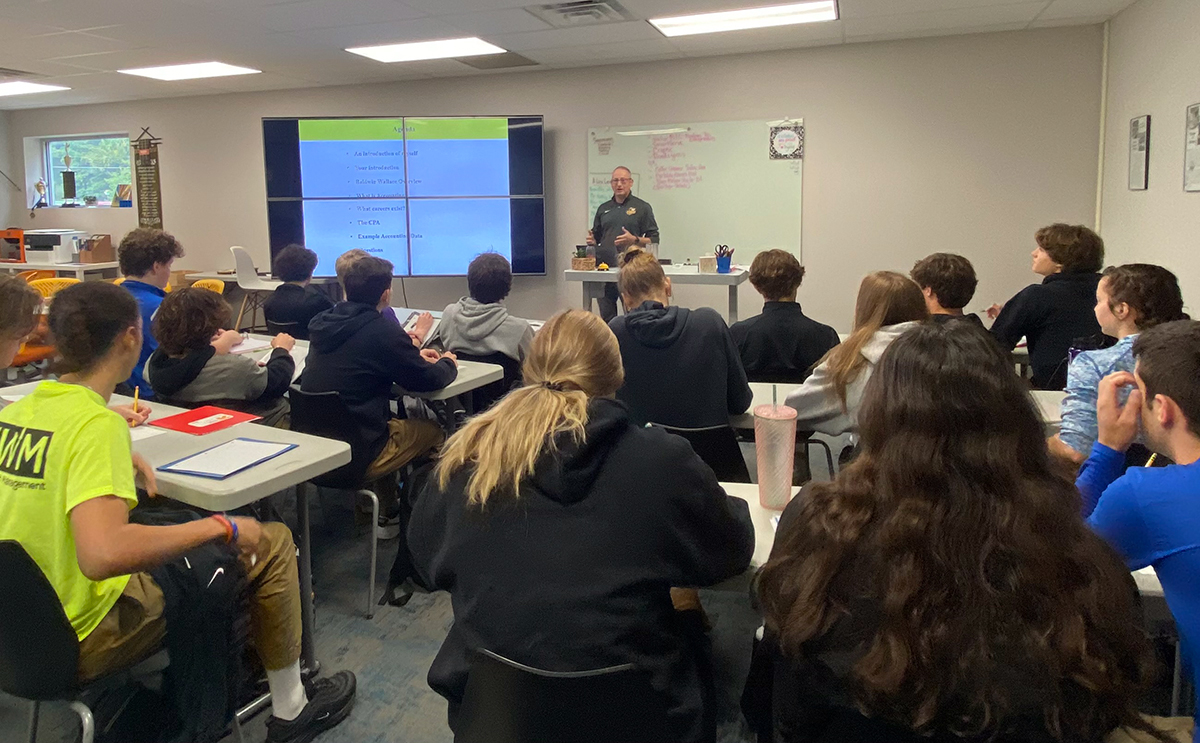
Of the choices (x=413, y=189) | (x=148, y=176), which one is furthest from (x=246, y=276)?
(x=148, y=176)

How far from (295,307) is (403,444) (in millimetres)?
1919

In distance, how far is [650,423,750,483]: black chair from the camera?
2.25 m

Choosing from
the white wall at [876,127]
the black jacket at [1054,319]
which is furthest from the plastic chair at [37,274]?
the black jacket at [1054,319]

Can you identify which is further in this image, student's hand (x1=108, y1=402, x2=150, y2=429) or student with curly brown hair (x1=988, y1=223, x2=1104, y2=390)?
student with curly brown hair (x1=988, y1=223, x2=1104, y2=390)

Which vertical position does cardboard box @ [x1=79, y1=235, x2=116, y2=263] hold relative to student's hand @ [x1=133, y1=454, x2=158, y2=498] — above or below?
above

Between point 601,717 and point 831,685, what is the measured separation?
12.6 inches

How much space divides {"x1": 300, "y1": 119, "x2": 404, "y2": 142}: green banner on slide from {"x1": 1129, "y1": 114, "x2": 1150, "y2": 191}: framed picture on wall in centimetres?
522

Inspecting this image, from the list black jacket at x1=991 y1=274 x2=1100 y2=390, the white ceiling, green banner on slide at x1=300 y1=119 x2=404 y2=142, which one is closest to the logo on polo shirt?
black jacket at x1=991 y1=274 x2=1100 y2=390

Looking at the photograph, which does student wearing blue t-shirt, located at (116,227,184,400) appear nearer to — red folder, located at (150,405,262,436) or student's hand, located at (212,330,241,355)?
Result: student's hand, located at (212,330,241,355)

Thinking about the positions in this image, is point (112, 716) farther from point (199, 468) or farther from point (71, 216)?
point (71, 216)

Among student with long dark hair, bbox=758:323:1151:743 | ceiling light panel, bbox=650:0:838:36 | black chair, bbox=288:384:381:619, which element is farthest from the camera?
ceiling light panel, bbox=650:0:838:36

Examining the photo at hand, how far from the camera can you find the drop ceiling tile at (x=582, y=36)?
5082 mm

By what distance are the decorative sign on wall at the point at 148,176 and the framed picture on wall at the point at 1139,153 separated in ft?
27.6

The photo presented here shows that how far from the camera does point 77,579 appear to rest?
1.58 metres
